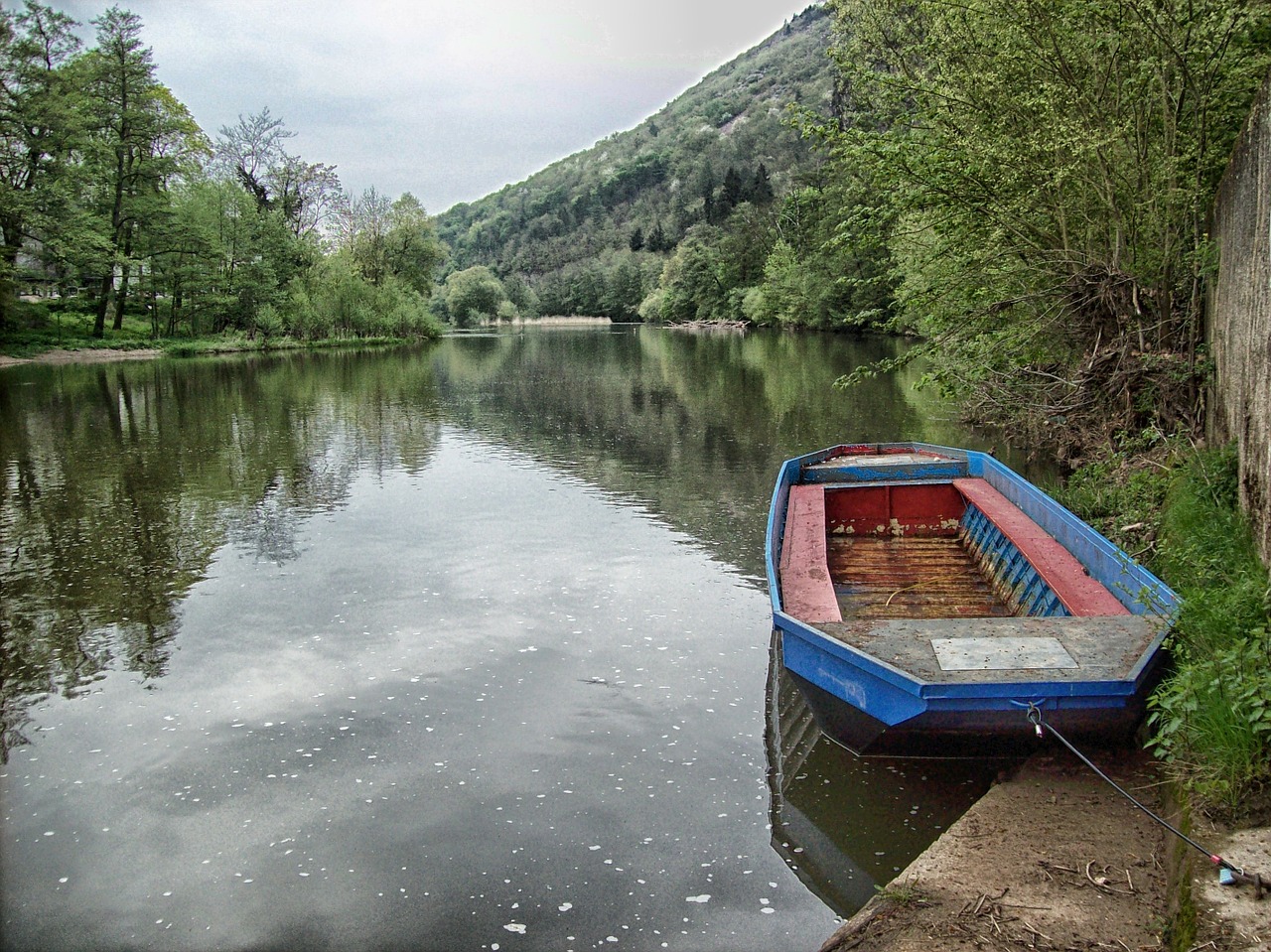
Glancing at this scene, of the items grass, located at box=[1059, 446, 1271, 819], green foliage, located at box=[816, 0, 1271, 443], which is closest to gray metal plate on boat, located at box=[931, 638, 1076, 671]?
grass, located at box=[1059, 446, 1271, 819]

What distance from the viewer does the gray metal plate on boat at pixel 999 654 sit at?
5211 millimetres

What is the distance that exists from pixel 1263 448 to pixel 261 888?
21.1ft

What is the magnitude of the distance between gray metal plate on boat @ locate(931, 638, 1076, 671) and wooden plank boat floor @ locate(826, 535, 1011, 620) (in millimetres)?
2093

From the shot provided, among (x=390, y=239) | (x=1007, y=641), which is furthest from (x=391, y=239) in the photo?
(x=1007, y=641)

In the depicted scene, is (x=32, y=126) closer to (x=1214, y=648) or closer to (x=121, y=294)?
(x=121, y=294)

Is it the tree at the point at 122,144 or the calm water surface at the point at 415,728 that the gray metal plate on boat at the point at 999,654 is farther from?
the tree at the point at 122,144

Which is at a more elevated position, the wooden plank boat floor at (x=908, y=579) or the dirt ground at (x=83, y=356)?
the dirt ground at (x=83, y=356)

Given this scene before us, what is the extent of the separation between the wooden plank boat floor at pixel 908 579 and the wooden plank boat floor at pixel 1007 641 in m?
1.82

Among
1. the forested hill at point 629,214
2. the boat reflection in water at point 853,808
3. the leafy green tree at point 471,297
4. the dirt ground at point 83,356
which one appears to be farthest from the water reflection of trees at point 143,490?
the forested hill at point 629,214

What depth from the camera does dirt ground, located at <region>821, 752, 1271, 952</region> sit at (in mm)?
3689

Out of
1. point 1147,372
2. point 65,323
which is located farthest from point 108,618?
point 65,323

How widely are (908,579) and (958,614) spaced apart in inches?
51.8

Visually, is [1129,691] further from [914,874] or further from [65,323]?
[65,323]

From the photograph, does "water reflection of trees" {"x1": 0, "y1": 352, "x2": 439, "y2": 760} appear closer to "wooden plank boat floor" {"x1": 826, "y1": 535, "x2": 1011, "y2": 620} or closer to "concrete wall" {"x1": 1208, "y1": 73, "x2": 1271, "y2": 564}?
"wooden plank boat floor" {"x1": 826, "y1": 535, "x2": 1011, "y2": 620}
